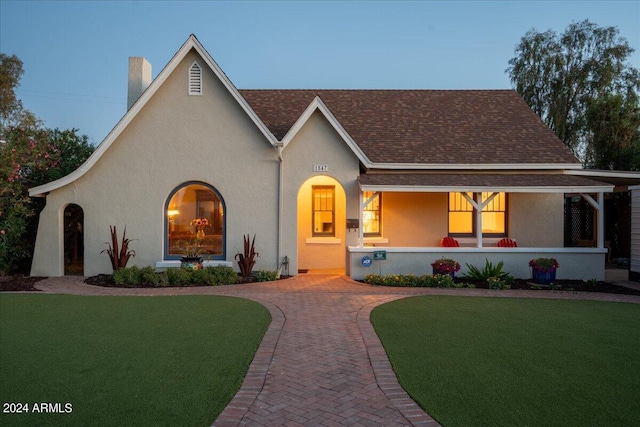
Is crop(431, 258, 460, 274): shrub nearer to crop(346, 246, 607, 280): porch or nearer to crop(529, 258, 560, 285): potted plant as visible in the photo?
crop(346, 246, 607, 280): porch

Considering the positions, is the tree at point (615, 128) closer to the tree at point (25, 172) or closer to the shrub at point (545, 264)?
the shrub at point (545, 264)

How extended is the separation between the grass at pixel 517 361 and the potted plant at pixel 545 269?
302 cm

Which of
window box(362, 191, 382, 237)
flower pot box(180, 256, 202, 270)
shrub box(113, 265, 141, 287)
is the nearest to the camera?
shrub box(113, 265, 141, 287)

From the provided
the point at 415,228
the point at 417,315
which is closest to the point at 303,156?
the point at 415,228

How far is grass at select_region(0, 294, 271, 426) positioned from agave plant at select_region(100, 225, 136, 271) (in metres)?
3.69

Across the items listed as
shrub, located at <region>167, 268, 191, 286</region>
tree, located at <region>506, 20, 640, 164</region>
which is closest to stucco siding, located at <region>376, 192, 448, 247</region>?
shrub, located at <region>167, 268, 191, 286</region>

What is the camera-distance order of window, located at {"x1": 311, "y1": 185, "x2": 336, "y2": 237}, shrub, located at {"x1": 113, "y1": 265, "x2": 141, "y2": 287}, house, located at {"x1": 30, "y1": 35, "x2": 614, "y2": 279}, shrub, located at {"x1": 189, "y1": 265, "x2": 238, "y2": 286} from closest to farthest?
shrub, located at {"x1": 113, "y1": 265, "x2": 141, "y2": 287}, shrub, located at {"x1": 189, "y1": 265, "x2": 238, "y2": 286}, house, located at {"x1": 30, "y1": 35, "x2": 614, "y2": 279}, window, located at {"x1": 311, "y1": 185, "x2": 336, "y2": 237}

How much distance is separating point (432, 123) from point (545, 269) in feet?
24.5

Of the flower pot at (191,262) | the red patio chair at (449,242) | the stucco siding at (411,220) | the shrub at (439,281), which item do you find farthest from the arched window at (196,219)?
the red patio chair at (449,242)

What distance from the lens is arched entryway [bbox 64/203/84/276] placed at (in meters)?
15.9

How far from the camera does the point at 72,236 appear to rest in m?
16.5

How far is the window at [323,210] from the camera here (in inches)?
661

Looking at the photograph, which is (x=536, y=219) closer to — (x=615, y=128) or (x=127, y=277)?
(x=127, y=277)

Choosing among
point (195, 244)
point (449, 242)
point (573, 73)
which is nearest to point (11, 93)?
point (195, 244)
